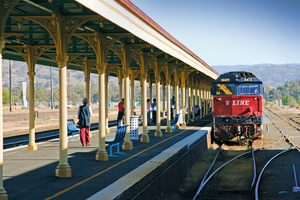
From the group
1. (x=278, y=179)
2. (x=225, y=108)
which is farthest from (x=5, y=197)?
(x=225, y=108)

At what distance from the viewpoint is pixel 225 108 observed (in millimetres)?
21641

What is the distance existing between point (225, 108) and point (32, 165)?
39.5 feet

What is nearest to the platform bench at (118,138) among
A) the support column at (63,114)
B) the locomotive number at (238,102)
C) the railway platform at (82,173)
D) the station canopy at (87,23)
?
the railway platform at (82,173)

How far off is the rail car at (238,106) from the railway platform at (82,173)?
19.1 feet

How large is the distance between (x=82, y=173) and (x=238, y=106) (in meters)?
12.3

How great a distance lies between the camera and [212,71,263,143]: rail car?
68.8 ft

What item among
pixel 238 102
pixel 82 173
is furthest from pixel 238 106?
pixel 82 173

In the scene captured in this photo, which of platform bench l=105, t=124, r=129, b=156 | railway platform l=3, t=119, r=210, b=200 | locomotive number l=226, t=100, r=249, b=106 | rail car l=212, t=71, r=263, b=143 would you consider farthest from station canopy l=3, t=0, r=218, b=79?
locomotive number l=226, t=100, r=249, b=106

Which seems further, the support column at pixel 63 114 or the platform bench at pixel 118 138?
the platform bench at pixel 118 138

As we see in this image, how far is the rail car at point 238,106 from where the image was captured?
21.0 m

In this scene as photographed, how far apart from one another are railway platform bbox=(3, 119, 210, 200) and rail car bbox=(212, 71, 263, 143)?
5.81 m

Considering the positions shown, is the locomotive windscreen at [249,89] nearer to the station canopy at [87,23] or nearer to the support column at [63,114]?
the station canopy at [87,23]

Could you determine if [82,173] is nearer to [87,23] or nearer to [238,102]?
[87,23]

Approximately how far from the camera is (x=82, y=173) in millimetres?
10633
